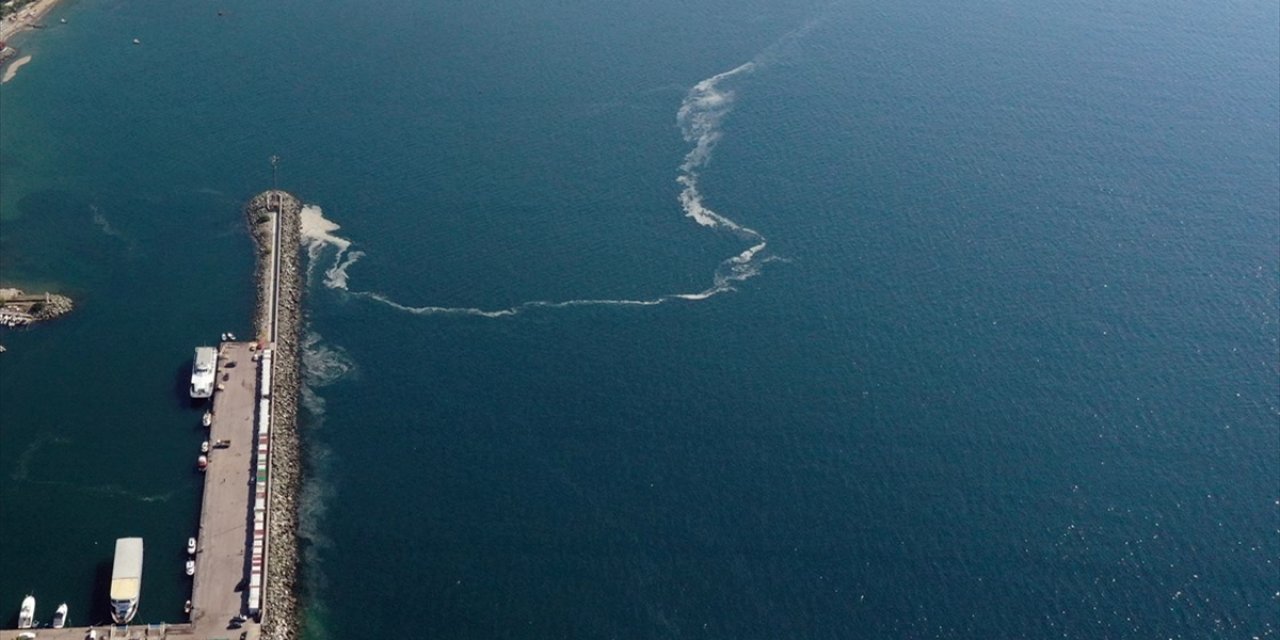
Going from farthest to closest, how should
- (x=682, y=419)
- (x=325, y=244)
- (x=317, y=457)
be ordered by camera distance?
(x=325, y=244) → (x=682, y=419) → (x=317, y=457)

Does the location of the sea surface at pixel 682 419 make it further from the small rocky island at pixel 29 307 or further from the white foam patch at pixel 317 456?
the small rocky island at pixel 29 307

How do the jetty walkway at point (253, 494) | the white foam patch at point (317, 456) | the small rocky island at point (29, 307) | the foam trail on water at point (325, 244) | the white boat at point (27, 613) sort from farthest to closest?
the foam trail on water at point (325, 244) → the small rocky island at point (29, 307) → the white foam patch at point (317, 456) → the jetty walkway at point (253, 494) → the white boat at point (27, 613)

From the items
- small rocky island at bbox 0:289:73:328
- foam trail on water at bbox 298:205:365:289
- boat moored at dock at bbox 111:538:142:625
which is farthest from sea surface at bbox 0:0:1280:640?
small rocky island at bbox 0:289:73:328

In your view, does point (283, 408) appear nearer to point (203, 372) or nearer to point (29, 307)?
point (203, 372)

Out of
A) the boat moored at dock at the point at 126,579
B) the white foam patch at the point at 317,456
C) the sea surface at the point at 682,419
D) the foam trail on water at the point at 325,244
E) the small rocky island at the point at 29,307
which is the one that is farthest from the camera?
the foam trail on water at the point at 325,244

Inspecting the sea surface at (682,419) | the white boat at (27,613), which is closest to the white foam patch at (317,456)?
the sea surface at (682,419)

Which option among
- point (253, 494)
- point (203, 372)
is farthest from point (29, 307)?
point (253, 494)

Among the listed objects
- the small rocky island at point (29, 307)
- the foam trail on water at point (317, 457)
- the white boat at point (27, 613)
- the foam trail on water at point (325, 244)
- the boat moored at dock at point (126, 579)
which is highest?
the foam trail on water at point (325, 244)
